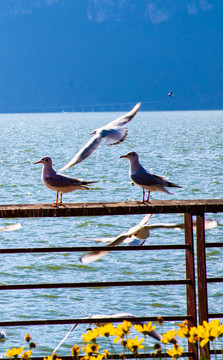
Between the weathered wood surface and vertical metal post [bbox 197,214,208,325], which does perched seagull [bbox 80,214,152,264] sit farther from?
vertical metal post [bbox 197,214,208,325]

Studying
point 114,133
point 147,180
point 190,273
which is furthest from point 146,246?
point 147,180

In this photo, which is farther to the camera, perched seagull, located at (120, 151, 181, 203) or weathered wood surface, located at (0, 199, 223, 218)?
perched seagull, located at (120, 151, 181, 203)

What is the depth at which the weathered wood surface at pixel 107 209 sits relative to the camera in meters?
3.67

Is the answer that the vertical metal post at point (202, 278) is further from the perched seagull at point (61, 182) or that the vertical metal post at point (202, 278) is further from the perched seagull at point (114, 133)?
the perched seagull at point (61, 182)

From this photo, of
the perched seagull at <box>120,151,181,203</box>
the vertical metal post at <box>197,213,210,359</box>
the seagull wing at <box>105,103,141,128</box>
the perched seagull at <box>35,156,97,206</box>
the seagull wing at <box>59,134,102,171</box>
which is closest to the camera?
the seagull wing at <box>59,134,102,171</box>

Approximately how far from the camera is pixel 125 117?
4023mm

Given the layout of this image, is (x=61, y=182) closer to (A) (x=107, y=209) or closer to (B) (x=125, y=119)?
(B) (x=125, y=119)

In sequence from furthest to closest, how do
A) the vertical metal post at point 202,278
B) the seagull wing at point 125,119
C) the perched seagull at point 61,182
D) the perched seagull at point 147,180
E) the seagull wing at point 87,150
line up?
1. the perched seagull at point 147,180
2. the perched seagull at point 61,182
3. the seagull wing at point 125,119
4. the vertical metal post at point 202,278
5. the seagull wing at point 87,150

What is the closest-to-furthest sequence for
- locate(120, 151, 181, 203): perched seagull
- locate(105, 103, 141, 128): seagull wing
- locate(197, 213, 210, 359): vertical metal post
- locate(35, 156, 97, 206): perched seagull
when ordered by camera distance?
locate(197, 213, 210, 359): vertical metal post
locate(105, 103, 141, 128): seagull wing
locate(35, 156, 97, 206): perched seagull
locate(120, 151, 181, 203): perched seagull

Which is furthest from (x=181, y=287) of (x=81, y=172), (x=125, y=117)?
(x=81, y=172)

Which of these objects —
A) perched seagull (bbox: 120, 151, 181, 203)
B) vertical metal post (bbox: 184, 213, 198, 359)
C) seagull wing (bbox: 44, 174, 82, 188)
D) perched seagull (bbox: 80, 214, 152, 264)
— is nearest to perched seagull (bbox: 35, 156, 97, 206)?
seagull wing (bbox: 44, 174, 82, 188)

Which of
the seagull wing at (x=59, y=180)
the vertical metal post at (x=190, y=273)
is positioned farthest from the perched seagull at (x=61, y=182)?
the vertical metal post at (x=190, y=273)

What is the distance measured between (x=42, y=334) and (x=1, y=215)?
348 inches

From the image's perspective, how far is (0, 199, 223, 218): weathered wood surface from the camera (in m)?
3.67
